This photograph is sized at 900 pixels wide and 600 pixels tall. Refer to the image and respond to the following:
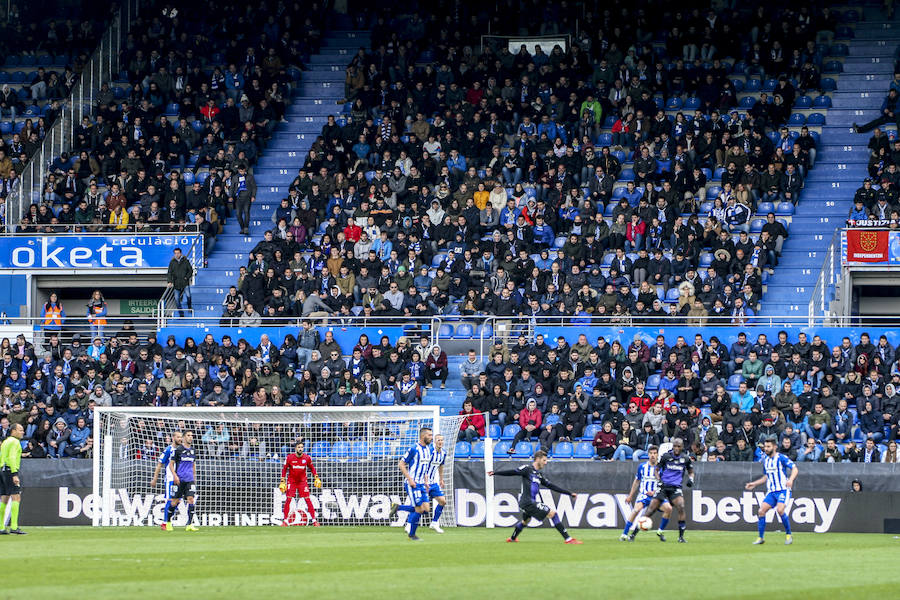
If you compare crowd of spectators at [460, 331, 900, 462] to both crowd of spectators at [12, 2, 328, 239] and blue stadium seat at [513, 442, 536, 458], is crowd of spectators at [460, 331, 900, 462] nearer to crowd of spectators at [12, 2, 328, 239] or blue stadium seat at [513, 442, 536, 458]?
blue stadium seat at [513, 442, 536, 458]

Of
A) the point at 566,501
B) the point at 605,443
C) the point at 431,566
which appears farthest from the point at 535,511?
the point at 605,443

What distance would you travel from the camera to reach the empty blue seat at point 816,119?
3784cm

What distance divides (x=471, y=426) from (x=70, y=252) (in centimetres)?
1299

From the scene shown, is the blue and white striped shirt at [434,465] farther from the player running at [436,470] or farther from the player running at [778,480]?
the player running at [778,480]

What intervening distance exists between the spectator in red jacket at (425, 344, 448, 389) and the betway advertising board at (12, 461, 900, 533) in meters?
4.48

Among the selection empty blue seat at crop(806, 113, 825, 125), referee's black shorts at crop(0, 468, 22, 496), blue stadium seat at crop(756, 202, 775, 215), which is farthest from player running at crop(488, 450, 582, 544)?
empty blue seat at crop(806, 113, 825, 125)

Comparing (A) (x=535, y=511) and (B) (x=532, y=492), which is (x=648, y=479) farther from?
(A) (x=535, y=511)

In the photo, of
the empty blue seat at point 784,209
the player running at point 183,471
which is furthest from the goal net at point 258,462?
the empty blue seat at point 784,209

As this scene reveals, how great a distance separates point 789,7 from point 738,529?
62.6 ft

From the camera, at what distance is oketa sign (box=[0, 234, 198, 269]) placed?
37.1 m

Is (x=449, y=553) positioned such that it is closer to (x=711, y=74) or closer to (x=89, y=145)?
(x=711, y=74)

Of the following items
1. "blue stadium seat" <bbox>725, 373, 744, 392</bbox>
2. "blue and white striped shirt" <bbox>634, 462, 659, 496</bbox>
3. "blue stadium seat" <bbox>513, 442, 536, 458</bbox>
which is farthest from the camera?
"blue stadium seat" <bbox>725, 373, 744, 392</bbox>

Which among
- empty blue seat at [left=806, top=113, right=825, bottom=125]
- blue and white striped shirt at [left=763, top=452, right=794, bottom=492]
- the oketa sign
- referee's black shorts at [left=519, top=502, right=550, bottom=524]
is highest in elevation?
empty blue seat at [left=806, top=113, right=825, bottom=125]

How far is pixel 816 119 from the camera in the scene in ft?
124
